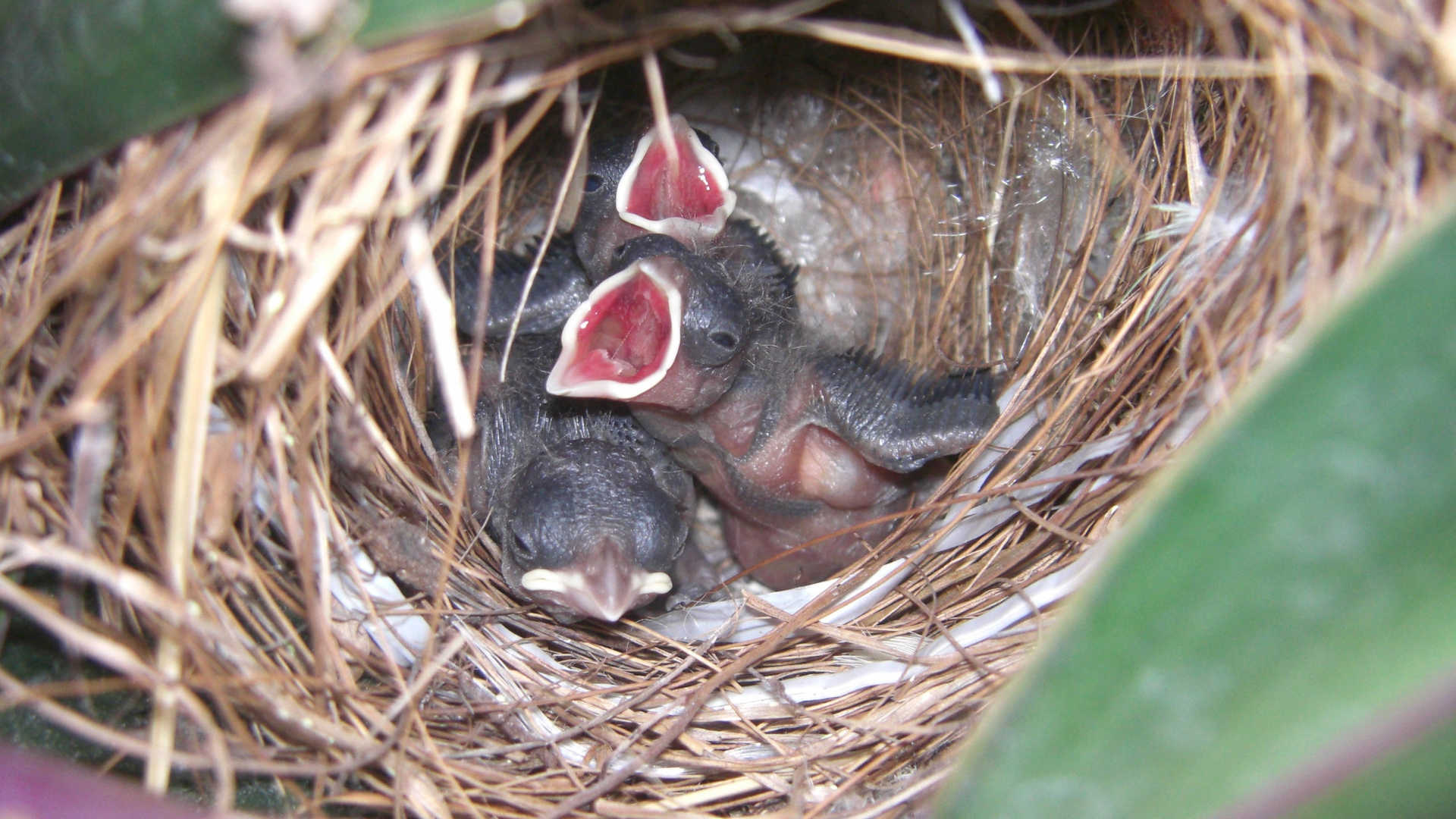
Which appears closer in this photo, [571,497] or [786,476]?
[571,497]

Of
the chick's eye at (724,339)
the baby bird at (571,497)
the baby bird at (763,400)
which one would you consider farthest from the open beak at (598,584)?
the chick's eye at (724,339)

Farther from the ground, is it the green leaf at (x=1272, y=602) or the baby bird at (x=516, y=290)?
the baby bird at (x=516, y=290)

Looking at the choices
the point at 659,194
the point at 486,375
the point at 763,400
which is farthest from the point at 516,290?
the point at 763,400

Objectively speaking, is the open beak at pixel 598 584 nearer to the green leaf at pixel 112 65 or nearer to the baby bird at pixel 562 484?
the baby bird at pixel 562 484

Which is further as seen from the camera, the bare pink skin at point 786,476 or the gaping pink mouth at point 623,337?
the bare pink skin at point 786,476

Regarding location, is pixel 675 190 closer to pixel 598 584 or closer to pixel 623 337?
pixel 623 337

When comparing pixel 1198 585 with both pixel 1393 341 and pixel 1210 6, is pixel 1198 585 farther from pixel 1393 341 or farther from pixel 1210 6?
pixel 1210 6
